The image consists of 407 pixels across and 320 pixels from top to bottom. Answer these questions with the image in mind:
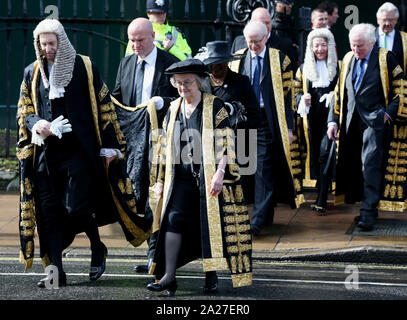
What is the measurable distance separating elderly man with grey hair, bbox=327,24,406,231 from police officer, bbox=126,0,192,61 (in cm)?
175

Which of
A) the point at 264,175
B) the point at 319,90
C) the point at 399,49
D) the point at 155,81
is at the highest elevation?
the point at 399,49

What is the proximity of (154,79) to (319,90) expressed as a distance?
2.60 m

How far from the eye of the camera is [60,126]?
8.30 meters

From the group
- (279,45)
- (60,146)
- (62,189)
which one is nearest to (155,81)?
(60,146)

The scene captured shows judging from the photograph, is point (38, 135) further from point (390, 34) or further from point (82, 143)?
point (390, 34)

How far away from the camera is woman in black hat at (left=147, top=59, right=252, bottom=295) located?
26.3 ft

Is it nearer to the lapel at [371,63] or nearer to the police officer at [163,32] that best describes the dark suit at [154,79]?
the police officer at [163,32]

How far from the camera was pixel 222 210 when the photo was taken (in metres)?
8.08

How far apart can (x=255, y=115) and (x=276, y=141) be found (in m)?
0.99

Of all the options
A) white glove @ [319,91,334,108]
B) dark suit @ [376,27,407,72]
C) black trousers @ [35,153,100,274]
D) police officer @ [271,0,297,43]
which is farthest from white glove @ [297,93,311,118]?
black trousers @ [35,153,100,274]

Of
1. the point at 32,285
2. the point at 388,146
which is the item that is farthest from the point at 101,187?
the point at 388,146

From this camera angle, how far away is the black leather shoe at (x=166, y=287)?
26.4ft

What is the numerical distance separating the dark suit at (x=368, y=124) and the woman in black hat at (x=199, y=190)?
9.26ft
